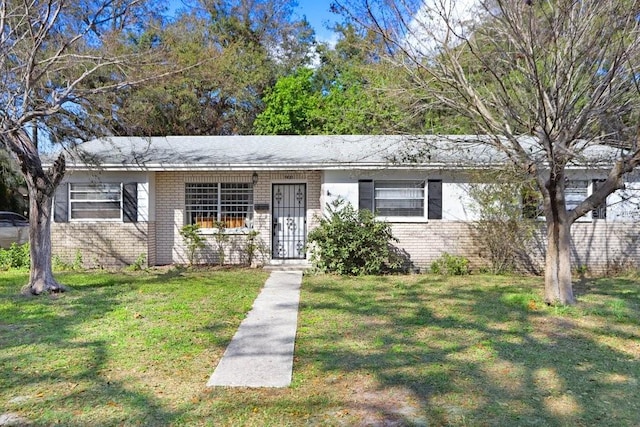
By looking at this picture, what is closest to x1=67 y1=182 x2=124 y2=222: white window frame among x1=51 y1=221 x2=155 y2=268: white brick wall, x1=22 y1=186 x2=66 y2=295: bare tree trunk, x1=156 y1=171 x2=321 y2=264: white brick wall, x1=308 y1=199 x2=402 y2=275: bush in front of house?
x1=51 y1=221 x2=155 y2=268: white brick wall

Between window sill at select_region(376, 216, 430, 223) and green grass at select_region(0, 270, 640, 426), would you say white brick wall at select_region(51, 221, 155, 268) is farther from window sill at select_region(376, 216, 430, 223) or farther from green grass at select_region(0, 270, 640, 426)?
window sill at select_region(376, 216, 430, 223)

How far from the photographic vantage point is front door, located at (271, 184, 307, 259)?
41.3 ft

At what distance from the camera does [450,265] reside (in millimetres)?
11281

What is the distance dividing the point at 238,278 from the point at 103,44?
21.8ft

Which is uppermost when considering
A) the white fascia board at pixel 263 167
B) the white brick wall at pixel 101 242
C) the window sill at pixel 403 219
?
the white fascia board at pixel 263 167

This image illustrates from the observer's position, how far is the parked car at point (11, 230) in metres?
14.5

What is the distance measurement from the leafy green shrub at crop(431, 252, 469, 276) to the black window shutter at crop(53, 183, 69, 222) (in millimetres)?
9495

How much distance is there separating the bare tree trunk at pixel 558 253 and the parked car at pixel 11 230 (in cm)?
1519

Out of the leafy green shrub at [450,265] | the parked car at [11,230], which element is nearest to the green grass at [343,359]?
the leafy green shrub at [450,265]

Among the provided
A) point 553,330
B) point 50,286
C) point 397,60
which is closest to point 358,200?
point 397,60

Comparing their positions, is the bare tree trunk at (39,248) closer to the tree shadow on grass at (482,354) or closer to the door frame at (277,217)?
the tree shadow on grass at (482,354)

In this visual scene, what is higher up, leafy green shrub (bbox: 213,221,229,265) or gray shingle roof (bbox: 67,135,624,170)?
gray shingle roof (bbox: 67,135,624,170)

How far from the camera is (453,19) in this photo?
736 centimetres

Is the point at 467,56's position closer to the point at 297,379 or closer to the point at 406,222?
the point at 406,222
